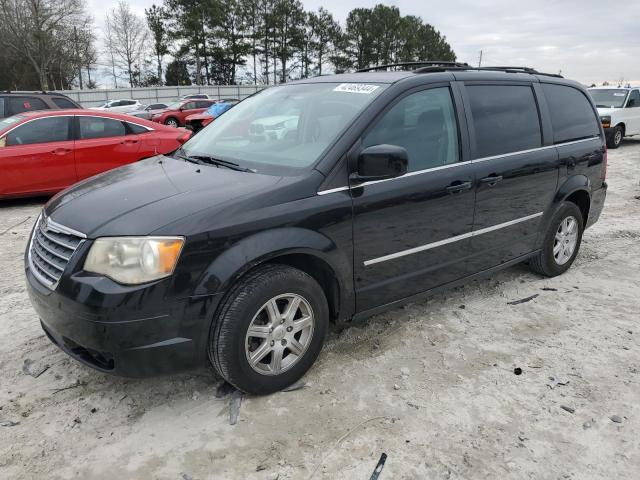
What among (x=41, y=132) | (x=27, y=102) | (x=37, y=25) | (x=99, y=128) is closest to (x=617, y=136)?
(x=99, y=128)

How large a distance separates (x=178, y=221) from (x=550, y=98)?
3484 millimetres

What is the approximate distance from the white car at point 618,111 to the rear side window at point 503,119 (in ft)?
41.0

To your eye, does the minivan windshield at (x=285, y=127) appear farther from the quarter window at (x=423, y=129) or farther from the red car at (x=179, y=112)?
the red car at (x=179, y=112)

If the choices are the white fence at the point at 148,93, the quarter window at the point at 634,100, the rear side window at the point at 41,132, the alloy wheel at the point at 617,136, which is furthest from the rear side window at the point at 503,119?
the white fence at the point at 148,93

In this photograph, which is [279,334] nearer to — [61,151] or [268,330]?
[268,330]

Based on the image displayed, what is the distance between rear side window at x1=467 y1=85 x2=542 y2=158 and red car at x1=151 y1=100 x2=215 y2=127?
75.6ft

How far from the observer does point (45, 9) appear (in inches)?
1797

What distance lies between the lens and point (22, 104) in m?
10.1

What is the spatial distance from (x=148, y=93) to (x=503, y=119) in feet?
146

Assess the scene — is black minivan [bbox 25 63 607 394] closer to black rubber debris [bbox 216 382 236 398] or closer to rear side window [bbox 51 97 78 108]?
black rubber debris [bbox 216 382 236 398]

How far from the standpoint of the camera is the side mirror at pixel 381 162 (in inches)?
111

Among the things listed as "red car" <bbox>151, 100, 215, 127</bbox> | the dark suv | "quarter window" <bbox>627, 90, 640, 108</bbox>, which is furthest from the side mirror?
"red car" <bbox>151, 100, 215, 127</bbox>

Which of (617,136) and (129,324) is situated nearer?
(129,324)

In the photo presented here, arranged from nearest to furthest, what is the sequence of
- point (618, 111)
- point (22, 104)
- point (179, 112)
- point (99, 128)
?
point (99, 128) → point (22, 104) → point (618, 111) → point (179, 112)
